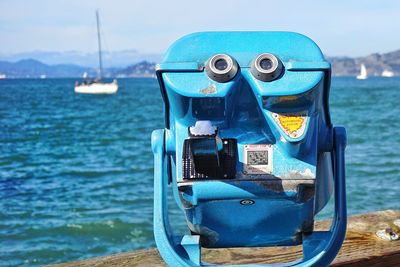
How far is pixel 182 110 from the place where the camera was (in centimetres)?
196

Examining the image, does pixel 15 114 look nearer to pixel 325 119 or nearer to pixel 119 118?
pixel 119 118

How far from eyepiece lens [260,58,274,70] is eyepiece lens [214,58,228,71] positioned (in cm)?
10

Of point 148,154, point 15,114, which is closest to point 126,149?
point 148,154

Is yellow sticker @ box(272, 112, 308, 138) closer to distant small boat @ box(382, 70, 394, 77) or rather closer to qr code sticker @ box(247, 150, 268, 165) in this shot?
qr code sticker @ box(247, 150, 268, 165)

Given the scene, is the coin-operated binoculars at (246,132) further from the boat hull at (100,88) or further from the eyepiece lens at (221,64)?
the boat hull at (100,88)

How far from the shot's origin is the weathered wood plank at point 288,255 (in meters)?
2.26

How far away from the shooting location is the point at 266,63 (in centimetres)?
192

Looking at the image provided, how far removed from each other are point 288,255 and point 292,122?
0.61 meters

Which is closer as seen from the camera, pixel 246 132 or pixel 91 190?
pixel 246 132

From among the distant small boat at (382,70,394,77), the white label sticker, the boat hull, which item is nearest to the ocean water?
the white label sticker

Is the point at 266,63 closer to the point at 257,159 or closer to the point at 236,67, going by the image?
the point at 236,67

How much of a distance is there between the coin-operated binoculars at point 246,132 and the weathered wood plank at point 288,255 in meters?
0.26

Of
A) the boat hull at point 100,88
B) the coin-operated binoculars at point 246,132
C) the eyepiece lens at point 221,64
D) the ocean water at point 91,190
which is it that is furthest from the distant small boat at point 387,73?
the eyepiece lens at point 221,64

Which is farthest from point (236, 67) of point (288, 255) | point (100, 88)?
point (100, 88)
